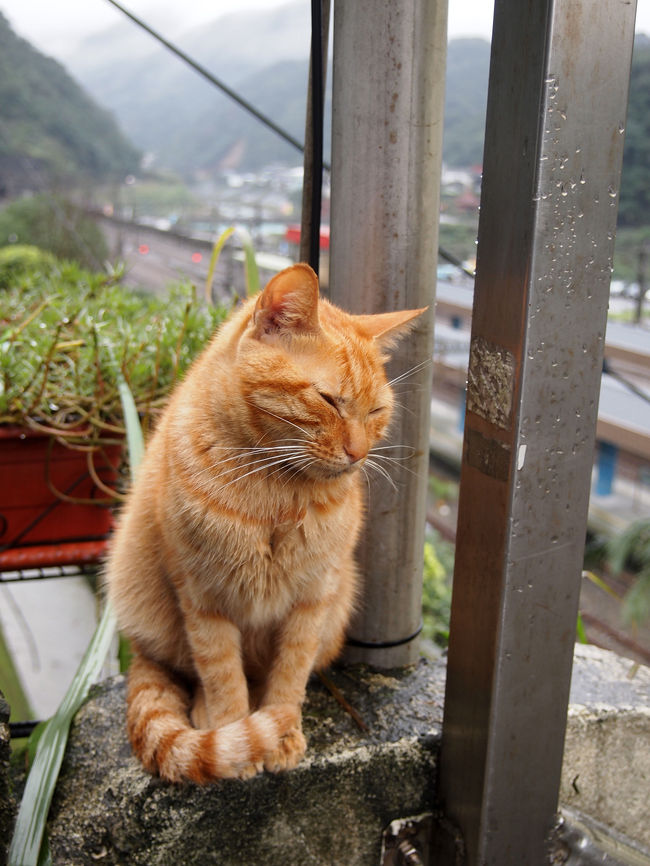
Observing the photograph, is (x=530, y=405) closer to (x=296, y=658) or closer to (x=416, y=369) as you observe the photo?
(x=416, y=369)

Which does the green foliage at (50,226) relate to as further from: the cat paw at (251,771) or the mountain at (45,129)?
the cat paw at (251,771)

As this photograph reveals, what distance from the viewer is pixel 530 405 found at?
2.41ft

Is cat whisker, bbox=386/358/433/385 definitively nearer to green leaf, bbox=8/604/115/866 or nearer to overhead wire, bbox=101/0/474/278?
overhead wire, bbox=101/0/474/278

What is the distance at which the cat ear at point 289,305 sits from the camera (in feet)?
2.37

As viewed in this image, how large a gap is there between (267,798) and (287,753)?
0.06 m

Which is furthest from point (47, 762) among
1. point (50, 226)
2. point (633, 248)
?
point (50, 226)

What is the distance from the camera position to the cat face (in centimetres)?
77

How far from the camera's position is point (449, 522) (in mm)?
1981

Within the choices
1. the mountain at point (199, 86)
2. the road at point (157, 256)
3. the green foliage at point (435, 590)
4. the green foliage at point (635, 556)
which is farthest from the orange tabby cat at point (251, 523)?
the green foliage at point (435, 590)

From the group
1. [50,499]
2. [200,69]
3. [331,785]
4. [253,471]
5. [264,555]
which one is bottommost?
[331,785]

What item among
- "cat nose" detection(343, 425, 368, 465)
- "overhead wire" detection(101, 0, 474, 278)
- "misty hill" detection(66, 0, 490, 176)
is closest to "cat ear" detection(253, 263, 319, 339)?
"cat nose" detection(343, 425, 368, 465)

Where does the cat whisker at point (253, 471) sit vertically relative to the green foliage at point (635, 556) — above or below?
above

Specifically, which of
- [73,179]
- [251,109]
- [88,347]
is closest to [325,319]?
[251,109]

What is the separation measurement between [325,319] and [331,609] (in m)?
0.41
